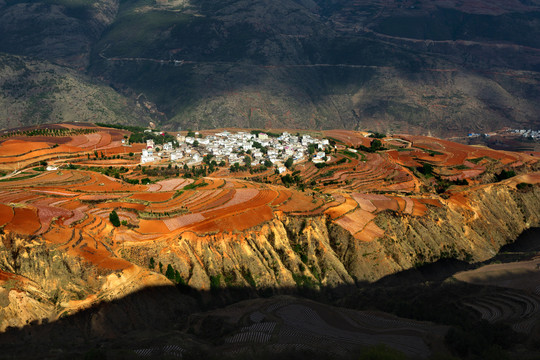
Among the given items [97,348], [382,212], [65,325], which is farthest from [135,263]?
[382,212]

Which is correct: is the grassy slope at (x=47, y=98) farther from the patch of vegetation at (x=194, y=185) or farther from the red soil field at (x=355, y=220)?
the red soil field at (x=355, y=220)

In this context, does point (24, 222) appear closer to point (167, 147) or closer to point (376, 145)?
point (167, 147)

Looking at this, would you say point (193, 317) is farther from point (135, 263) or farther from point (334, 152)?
point (334, 152)

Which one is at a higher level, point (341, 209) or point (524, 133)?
point (341, 209)

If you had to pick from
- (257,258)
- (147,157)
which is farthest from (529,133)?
(257,258)

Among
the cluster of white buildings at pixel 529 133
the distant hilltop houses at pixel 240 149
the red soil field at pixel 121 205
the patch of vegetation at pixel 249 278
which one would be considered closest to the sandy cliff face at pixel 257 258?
the patch of vegetation at pixel 249 278

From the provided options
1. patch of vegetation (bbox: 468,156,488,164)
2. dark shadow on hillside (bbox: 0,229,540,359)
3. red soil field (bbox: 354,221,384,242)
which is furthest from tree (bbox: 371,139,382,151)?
dark shadow on hillside (bbox: 0,229,540,359)

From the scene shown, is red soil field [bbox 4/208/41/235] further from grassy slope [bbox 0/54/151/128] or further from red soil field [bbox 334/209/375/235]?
grassy slope [bbox 0/54/151/128]
